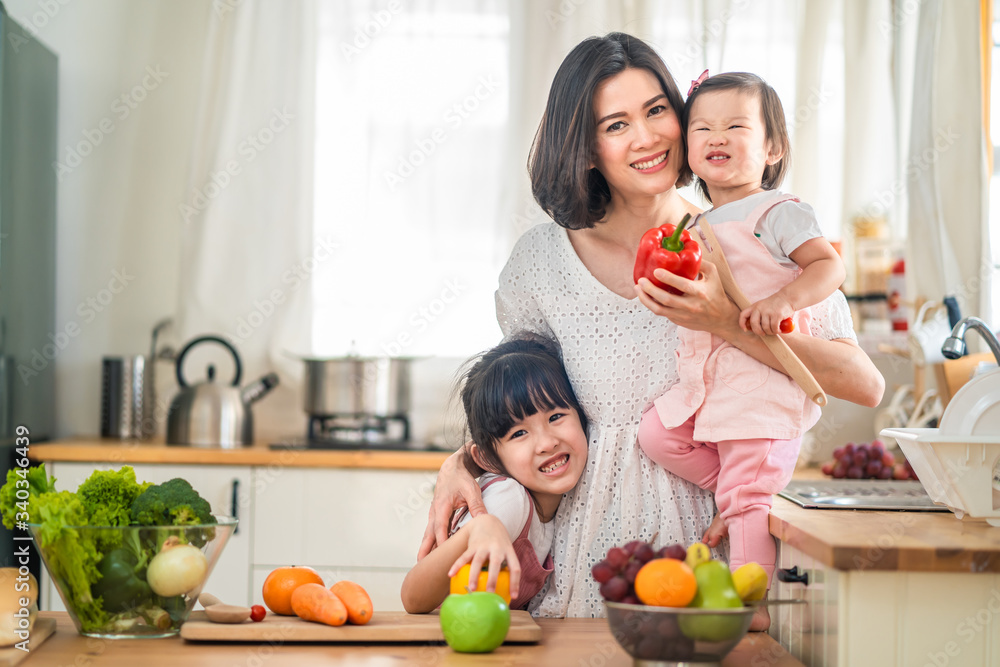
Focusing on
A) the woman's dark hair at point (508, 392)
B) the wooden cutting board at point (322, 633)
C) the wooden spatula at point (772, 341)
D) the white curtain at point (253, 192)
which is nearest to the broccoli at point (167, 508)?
the wooden cutting board at point (322, 633)

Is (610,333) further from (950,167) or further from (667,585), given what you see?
(950,167)

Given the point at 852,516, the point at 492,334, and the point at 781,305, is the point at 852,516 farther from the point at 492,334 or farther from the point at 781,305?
the point at 492,334

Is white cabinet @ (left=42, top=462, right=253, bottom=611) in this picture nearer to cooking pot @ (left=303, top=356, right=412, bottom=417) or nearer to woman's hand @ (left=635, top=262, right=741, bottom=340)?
cooking pot @ (left=303, top=356, right=412, bottom=417)

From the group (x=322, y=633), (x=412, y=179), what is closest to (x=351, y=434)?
(x=412, y=179)

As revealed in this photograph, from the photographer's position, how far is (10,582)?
3.54 feet

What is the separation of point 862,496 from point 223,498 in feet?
6.28

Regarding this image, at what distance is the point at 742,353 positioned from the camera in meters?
1.32

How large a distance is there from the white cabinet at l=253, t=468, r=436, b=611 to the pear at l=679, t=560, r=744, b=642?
1.74m

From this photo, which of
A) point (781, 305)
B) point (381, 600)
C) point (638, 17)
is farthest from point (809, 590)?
point (638, 17)

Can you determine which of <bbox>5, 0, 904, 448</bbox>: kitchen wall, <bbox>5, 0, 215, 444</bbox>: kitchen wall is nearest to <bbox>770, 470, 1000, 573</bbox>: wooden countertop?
<bbox>5, 0, 904, 448</bbox>: kitchen wall

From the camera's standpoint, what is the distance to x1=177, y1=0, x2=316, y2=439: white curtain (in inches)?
123

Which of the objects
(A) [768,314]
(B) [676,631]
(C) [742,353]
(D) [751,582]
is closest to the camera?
(B) [676,631]

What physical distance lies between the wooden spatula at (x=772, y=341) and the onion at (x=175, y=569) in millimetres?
800

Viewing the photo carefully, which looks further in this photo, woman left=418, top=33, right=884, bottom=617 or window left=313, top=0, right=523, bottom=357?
window left=313, top=0, right=523, bottom=357
